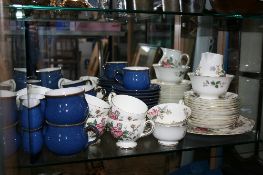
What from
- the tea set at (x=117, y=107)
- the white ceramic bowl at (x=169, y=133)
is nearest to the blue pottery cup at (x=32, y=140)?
the tea set at (x=117, y=107)

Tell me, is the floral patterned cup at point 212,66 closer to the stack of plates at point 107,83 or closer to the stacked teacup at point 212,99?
the stacked teacup at point 212,99

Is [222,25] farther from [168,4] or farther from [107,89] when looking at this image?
[107,89]

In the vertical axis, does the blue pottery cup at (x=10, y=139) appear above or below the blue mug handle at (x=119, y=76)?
below

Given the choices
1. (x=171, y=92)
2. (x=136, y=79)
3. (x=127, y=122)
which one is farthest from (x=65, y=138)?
(x=171, y=92)

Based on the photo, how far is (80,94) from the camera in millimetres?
621

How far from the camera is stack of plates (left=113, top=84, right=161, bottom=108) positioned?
766 millimetres

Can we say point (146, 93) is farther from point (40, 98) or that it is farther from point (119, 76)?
point (40, 98)

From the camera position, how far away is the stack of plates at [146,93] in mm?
766

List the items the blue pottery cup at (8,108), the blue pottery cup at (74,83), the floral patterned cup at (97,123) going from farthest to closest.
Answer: the blue pottery cup at (74,83) < the floral patterned cup at (97,123) < the blue pottery cup at (8,108)

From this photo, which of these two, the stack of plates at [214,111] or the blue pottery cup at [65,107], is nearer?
the blue pottery cup at [65,107]

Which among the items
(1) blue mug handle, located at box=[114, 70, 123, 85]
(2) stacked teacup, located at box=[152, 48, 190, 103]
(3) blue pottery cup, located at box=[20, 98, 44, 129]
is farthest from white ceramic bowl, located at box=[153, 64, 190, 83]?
(3) blue pottery cup, located at box=[20, 98, 44, 129]

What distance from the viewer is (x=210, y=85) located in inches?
29.6

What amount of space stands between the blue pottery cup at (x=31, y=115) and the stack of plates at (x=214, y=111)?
1.17 ft

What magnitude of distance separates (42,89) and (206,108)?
383mm
